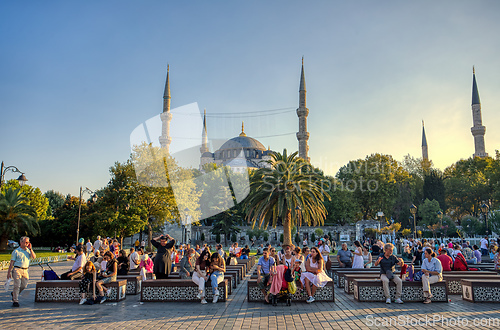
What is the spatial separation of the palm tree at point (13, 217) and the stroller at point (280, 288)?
3219cm

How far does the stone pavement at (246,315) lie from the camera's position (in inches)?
269

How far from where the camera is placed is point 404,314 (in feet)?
25.3

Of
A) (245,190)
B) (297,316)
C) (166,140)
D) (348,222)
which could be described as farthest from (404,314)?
(166,140)

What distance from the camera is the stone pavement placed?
684 centimetres

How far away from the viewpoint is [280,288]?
29.0 feet

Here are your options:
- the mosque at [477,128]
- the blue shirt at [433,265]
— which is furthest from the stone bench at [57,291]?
the mosque at [477,128]

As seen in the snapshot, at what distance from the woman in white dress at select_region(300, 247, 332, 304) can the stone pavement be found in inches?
16.6

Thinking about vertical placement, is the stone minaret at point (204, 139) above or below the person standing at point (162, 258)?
above

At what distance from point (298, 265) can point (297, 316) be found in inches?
78.0

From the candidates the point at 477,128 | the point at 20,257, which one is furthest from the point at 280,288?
the point at 477,128

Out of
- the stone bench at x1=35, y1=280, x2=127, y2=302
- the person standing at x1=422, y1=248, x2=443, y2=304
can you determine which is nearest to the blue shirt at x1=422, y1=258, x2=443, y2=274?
the person standing at x1=422, y1=248, x2=443, y2=304

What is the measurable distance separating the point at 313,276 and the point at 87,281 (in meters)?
5.52

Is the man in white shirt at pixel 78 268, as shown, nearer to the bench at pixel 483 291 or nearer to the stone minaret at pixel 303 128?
the bench at pixel 483 291

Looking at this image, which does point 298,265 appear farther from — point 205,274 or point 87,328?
point 87,328
